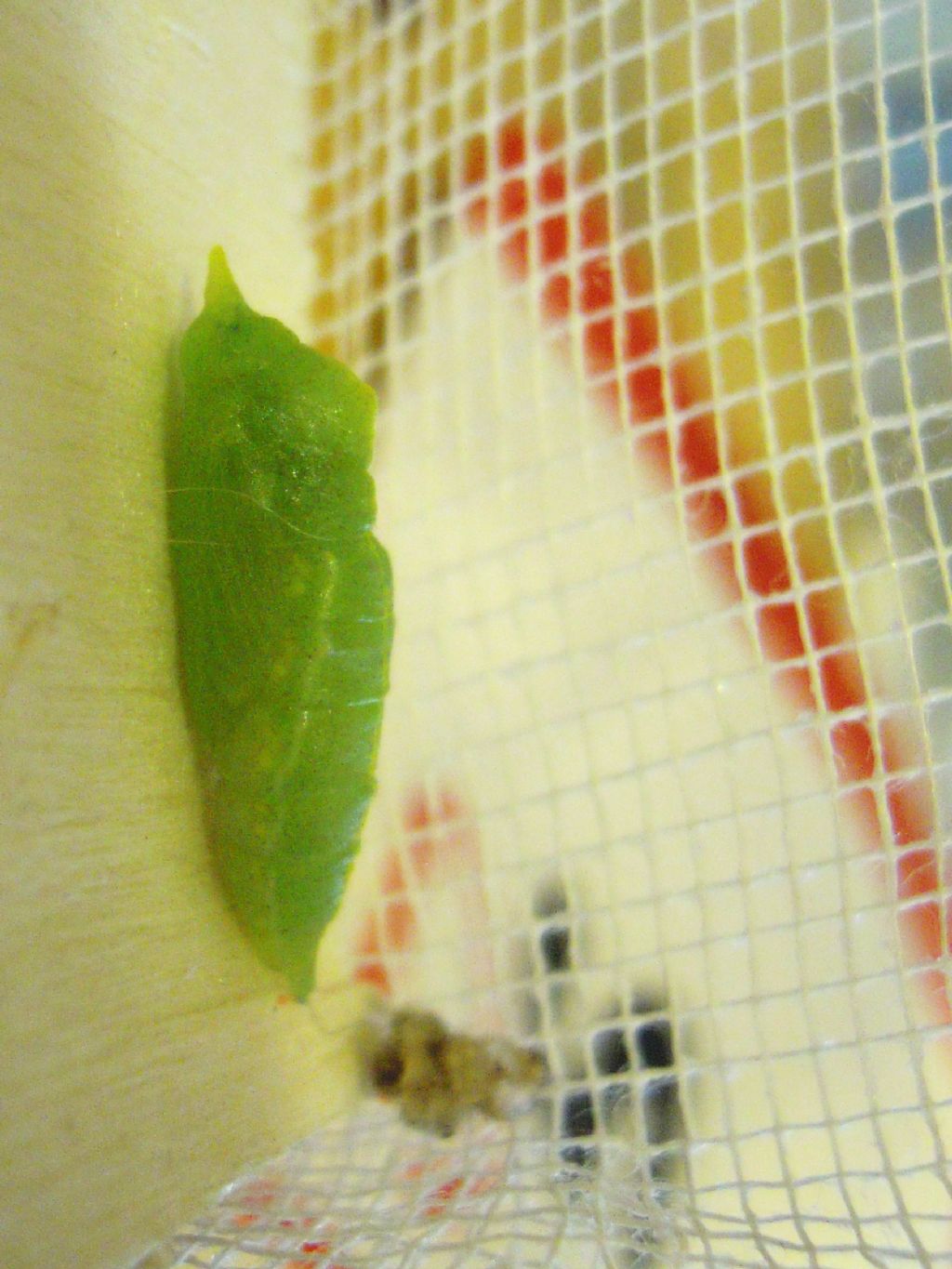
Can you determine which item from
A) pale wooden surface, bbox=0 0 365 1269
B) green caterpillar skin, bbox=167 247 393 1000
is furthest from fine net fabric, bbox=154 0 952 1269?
green caterpillar skin, bbox=167 247 393 1000

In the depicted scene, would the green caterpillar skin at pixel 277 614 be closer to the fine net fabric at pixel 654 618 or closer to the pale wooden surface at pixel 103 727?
the pale wooden surface at pixel 103 727

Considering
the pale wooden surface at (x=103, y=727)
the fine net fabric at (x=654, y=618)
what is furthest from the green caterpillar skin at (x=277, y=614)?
the fine net fabric at (x=654, y=618)

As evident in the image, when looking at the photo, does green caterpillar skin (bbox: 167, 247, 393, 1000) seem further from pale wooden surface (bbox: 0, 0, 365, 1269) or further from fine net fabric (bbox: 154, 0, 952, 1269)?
fine net fabric (bbox: 154, 0, 952, 1269)

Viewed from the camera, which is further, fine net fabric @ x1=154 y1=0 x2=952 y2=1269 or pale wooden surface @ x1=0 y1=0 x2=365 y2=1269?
fine net fabric @ x1=154 y1=0 x2=952 y2=1269

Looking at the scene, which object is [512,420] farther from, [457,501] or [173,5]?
[173,5]

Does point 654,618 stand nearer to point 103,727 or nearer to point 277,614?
point 277,614
